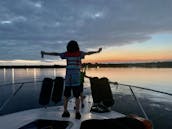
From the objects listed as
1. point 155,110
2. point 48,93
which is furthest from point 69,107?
point 155,110


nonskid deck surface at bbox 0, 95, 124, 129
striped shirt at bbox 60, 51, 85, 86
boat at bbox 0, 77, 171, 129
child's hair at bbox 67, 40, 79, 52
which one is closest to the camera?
boat at bbox 0, 77, 171, 129

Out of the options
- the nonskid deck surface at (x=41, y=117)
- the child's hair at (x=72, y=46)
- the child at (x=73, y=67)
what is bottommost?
the nonskid deck surface at (x=41, y=117)

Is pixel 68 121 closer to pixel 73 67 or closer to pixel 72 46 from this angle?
pixel 73 67

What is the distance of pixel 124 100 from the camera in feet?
81.8

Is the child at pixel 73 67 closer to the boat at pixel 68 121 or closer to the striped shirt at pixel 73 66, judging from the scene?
the striped shirt at pixel 73 66

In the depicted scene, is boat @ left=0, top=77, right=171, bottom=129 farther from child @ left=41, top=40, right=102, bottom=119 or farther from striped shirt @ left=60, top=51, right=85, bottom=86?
striped shirt @ left=60, top=51, right=85, bottom=86

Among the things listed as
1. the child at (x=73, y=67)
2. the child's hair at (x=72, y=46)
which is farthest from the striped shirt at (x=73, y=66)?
the child's hair at (x=72, y=46)

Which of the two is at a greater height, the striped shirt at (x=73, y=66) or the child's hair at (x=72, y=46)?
the child's hair at (x=72, y=46)

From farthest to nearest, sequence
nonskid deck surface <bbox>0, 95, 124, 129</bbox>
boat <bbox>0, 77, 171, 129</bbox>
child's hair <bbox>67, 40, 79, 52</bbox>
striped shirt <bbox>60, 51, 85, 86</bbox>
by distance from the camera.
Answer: striped shirt <bbox>60, 51, 85, 86</bbox> < child's hair <bbox>67, 40, 79, 52</bbox> < nonskid deck surface <bbox>0, 95, 124, 129</bbox> < boat <bbox>0, 77, 171, 129</bbox>

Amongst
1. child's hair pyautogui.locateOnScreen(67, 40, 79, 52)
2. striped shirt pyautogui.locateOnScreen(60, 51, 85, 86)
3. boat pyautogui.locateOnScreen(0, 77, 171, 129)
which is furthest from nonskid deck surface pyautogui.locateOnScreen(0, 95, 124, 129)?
child's hair pyautogui.locateOnScreen(67, 40, 79, 52)

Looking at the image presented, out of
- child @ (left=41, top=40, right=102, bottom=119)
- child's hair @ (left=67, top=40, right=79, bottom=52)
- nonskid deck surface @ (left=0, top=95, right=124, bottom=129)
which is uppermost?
child's hair @ (left=67, top=40, right=79, bottom=52)

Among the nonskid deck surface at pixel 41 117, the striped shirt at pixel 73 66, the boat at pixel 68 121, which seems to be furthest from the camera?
the striped shirt at pixel 73 66

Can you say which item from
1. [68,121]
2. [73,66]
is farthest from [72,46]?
[68,121]

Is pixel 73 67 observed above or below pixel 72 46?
below
